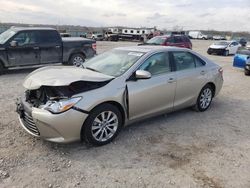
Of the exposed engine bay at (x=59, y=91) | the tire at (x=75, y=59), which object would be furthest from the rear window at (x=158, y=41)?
the exposed engine bay at (x=59, y=91)

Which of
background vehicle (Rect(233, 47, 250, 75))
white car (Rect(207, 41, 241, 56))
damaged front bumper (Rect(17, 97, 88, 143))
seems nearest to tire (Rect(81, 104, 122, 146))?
damaged front bumper (Rect(17, 97, 88, 143))

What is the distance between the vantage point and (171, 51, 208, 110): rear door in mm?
5266

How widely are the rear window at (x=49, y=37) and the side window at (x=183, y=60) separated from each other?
6.90m

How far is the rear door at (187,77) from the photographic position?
527 centimetres

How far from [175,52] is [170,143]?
194cm

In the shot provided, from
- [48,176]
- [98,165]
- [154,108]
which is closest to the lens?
[48,176]

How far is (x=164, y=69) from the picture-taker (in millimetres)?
5027

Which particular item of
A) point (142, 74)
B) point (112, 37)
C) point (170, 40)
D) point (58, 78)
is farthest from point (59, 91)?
point (112, 37)

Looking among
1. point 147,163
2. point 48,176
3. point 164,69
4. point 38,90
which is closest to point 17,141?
point 38,90

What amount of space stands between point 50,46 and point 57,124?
774 cm

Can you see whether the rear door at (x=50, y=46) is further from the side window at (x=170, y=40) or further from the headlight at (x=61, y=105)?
the side window at (x=170, y=40)

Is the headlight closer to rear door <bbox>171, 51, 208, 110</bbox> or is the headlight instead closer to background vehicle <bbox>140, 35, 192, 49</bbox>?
rear door <bbox>171, 51, 208, 110</bbox>

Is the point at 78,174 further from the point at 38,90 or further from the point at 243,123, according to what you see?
the point at 243,123

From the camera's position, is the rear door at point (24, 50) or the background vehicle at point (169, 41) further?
the background vehicle at point (169, 41)
